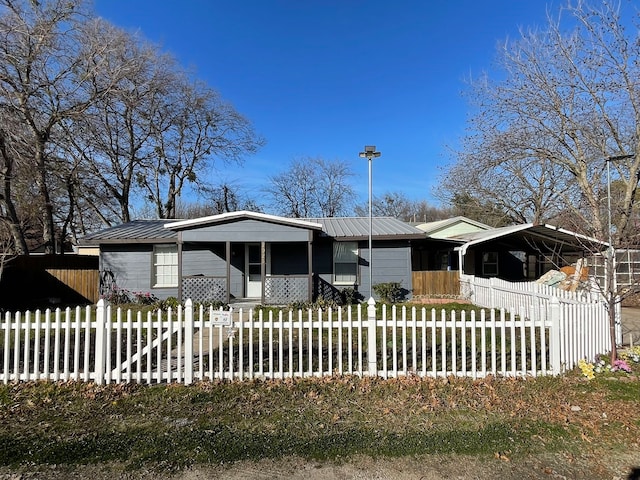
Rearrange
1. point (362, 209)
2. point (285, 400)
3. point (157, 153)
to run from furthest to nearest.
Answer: point (362, 209) → point (157, 153) → point (285, 400)

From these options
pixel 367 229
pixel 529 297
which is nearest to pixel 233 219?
pixel 367 229

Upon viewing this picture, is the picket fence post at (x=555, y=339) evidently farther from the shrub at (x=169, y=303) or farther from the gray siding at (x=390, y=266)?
the shrub at (x=169, y=303)

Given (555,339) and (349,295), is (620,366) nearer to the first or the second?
(555,339)

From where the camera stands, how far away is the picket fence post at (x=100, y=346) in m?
4.93

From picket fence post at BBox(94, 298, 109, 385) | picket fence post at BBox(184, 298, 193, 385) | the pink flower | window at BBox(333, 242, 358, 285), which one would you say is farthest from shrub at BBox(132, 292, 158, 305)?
the pink flower

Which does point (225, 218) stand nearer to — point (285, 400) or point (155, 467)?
point (285, 400)

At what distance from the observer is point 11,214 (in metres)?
16.8

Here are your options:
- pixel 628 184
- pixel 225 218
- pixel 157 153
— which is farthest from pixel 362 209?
pixel 225 218

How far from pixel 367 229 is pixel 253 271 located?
477 centimetres

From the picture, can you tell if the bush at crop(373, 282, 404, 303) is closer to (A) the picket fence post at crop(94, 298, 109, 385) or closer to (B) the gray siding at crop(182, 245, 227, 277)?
(B) the gray siding at crop(182, 245, 227, 277)

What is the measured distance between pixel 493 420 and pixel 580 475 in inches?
38.3

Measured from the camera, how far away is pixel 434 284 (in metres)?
15.4

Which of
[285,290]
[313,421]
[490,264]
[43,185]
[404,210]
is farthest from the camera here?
[404,210]

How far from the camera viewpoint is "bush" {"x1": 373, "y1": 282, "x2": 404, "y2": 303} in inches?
547
